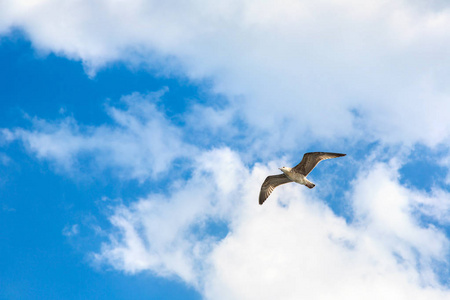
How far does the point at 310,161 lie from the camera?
4975 cm

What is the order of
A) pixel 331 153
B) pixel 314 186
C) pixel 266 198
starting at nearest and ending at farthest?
1. pixel 331 153
2. pixel 314 186
3. pixel 266 198

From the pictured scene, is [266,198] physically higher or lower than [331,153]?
higher

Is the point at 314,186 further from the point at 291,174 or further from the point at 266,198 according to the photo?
the point at 266,198

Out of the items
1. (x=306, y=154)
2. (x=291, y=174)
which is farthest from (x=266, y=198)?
(x=306, y=154)

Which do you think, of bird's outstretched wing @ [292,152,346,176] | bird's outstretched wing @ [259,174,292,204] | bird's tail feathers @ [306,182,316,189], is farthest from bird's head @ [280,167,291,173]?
bird's outstretched wing @ [259,174,292,204]

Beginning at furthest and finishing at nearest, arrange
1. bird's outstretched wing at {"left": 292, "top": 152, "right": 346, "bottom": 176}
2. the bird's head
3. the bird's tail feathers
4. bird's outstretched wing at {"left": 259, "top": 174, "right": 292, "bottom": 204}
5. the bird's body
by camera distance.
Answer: bird's outstretched wing at {"left": 259, "top": 174, "right": 292, "bottom": 204} < the bird's head < the bird's tail feathers < the bird's body < bird's outstretched wing at {"left": 292, "top": 152, "right": 346, "bottom": 176}

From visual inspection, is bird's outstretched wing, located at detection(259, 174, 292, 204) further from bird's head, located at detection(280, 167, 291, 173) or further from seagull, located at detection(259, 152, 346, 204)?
bird's head, located at detection(280, 167, 291, 173)

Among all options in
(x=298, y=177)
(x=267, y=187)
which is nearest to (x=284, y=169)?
(x=298, y=177)

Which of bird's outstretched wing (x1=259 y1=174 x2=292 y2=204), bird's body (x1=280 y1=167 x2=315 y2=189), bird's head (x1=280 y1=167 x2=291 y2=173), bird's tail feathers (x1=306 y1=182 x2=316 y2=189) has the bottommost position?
bird's tail feathers (x1=306 y1=182 x2=316 y2=189)

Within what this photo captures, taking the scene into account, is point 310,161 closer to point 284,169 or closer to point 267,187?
point 284,169

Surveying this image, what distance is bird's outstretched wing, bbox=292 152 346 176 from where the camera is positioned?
4809cm

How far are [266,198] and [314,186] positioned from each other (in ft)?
29.7

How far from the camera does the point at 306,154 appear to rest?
49094mm

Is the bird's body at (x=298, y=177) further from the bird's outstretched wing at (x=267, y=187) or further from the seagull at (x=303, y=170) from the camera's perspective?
the bird's outstretched wing at (x=267, y=187)
